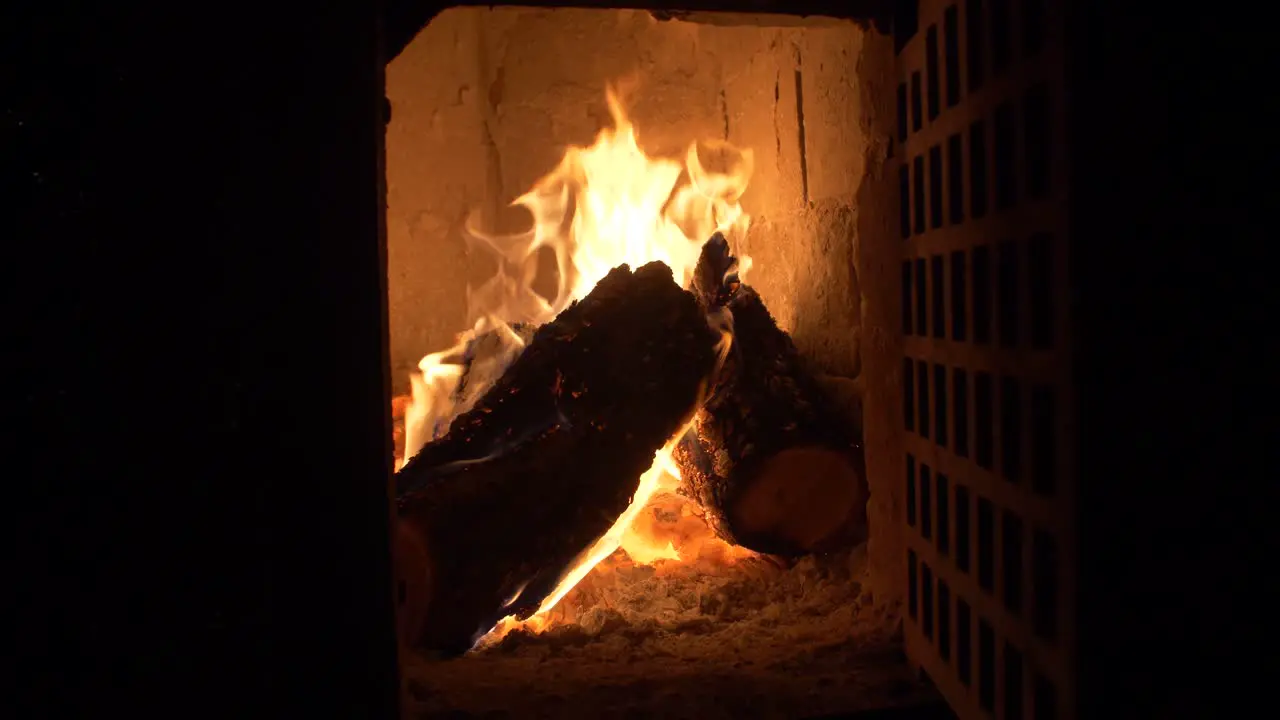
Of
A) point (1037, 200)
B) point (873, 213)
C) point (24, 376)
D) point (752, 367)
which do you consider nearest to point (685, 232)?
point (752, 367)

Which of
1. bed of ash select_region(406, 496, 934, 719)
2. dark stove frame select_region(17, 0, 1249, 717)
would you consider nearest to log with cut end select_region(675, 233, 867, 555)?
bed of ash select_region(406, 496, 934, 719)

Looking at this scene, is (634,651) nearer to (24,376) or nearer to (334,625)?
(334,625)

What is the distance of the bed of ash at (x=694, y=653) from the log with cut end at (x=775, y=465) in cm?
10

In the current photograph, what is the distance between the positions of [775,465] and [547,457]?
788 millimetres

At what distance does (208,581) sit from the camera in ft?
4.20

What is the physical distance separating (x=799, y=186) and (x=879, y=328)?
4.43ft

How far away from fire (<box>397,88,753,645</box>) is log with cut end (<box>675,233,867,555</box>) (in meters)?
0.81

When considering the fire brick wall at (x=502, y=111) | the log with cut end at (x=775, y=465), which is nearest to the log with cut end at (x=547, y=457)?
the log with cut end at (x=775, y=465)

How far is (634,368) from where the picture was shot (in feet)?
7.97

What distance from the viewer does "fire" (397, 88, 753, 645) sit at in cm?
360

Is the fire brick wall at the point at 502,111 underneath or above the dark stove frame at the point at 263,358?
above

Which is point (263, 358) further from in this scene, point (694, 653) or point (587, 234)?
point (587, 234)

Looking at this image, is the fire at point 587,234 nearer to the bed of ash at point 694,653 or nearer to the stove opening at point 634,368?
the stove opening at point 634,368

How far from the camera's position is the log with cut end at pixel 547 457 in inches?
80.7
